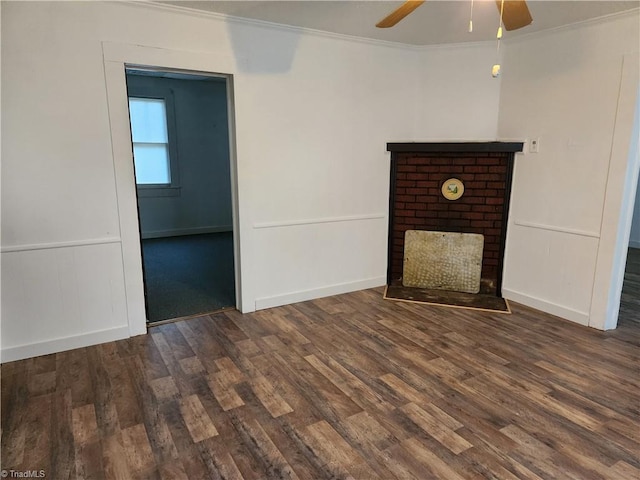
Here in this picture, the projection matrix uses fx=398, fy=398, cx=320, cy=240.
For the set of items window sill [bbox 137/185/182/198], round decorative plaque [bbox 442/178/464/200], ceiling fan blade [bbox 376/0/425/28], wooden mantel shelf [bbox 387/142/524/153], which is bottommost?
window sill [bbox 137/185/182/198]

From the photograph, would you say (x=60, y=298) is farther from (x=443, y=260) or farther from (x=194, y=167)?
(x=194, y=167)

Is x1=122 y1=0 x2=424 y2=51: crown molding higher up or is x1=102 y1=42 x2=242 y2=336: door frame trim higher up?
x1=122 y1=0 x2=424 y2=51: crown molding

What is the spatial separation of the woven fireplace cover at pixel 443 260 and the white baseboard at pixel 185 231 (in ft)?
13.4

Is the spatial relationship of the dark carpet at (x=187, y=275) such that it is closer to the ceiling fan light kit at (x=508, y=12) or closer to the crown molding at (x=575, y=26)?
the ceiling fan light kit at (x=508, y=12)

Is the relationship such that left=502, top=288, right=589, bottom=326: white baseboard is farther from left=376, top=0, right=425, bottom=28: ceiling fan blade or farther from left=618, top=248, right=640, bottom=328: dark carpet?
left=376, top=0, right=425, bottom=28: ceiling fan blade

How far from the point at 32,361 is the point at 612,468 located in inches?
135

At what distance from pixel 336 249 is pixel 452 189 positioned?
1.30 meters

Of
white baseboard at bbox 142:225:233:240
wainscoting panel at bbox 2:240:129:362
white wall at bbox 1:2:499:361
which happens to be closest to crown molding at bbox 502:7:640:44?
white wall at bbox 1:2:499:361

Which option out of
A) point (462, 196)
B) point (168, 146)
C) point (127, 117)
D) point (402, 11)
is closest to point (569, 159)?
point (462, 196)

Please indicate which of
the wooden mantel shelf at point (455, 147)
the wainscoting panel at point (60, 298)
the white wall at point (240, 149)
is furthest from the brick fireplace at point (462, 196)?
the wainscoting panel at point (60, 298)

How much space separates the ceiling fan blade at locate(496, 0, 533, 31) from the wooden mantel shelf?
4.97 feet

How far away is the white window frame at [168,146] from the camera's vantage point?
626 cm

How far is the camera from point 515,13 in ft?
6.73

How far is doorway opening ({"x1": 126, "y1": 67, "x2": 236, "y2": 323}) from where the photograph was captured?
6203 mm
